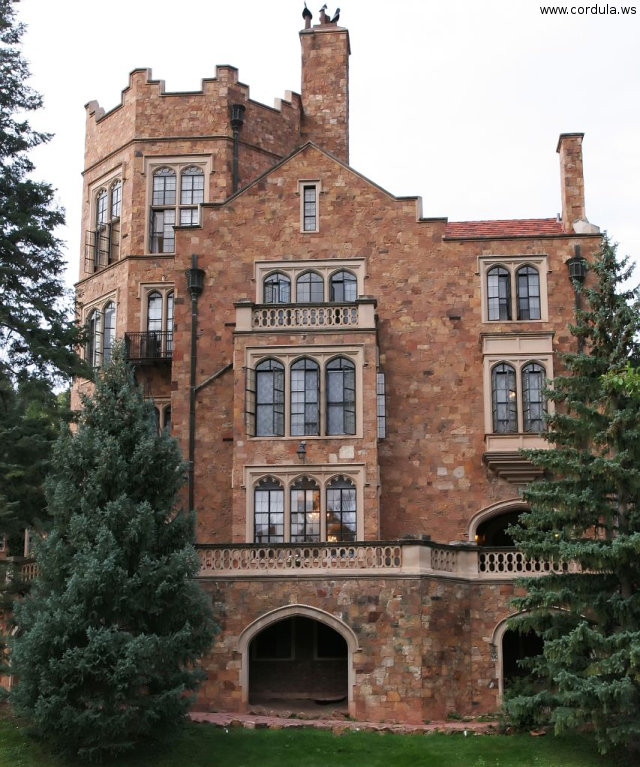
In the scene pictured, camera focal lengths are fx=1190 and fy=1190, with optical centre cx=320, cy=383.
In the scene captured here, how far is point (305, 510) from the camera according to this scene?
115 feet

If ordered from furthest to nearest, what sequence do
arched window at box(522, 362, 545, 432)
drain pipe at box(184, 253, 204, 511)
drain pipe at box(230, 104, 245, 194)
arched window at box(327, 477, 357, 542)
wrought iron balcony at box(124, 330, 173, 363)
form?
1. drain pipe at box(230, 104, 245, 194)
2. wrought iron balcony at box(124, 330, 173, 363)
3. drain pipe at box(184, 253, 204, 511)
4. arched window at box(522, 362, 545, 432)
5. arched window at box(327, 477, 357, 542)

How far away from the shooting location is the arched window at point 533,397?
36438 millimetres

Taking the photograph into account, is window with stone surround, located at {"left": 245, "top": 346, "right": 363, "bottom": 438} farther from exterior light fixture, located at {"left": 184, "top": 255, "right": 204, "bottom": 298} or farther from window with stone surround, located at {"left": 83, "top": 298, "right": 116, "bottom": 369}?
window with stone surround, located at {"left": 83, "top": 298, "right": 116, "bottom": 369}

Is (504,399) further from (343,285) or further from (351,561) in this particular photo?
(351,561)

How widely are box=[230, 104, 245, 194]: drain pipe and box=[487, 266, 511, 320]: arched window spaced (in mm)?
9979

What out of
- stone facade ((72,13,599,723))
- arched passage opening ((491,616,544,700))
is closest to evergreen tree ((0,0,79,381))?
stone facade ((72,13,599,723))

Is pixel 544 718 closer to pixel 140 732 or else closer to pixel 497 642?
pixel 497 642

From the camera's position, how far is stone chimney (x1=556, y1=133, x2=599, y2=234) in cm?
3881

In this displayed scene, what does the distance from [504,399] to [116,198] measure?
53.0ft

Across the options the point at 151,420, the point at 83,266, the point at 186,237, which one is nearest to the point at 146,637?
the point at 151,420

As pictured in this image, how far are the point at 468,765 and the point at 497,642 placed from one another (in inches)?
246

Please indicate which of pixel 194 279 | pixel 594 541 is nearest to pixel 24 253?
pixel 194 279

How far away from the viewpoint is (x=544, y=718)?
27.3 m

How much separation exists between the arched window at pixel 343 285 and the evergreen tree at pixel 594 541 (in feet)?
35.8
